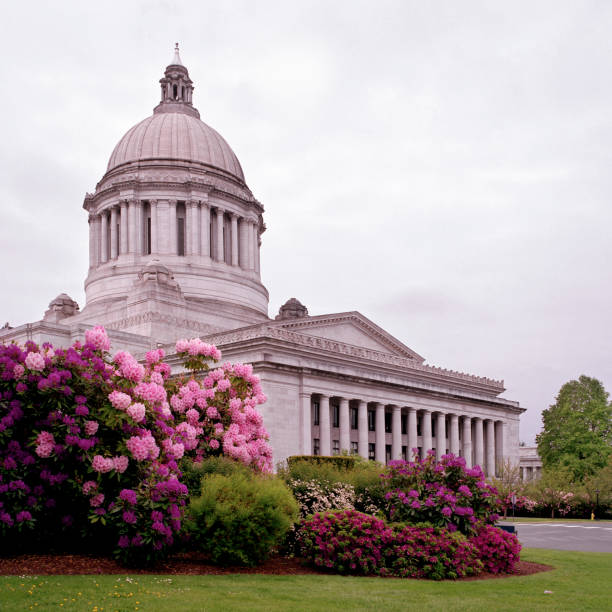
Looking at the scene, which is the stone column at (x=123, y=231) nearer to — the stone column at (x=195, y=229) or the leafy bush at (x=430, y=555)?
the stone column at (x=195, y=229)

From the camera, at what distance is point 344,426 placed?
55344 mm

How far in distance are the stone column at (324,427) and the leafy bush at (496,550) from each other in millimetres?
34210

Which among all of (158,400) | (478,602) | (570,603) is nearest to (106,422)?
(158,400)

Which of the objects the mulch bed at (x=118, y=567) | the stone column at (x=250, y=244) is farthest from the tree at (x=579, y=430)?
the mulch bed at (x=118, y=567)

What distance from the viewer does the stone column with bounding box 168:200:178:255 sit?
240 ft

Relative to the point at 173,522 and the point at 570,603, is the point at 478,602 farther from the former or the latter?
the point at 173,522

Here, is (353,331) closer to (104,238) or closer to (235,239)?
(235,239)

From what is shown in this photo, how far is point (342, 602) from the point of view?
1377cm

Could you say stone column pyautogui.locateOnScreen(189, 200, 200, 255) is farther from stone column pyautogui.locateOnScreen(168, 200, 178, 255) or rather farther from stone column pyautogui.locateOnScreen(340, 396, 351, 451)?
stone column pyautogui.locateOnScreen(340, 396, 351, 451)

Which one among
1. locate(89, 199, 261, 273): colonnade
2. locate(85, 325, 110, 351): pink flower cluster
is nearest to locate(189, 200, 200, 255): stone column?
locate(89, 199, 261, 273): colonnade

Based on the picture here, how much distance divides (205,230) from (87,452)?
195 ft

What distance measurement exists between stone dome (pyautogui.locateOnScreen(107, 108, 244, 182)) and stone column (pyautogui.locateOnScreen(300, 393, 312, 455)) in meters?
33.8

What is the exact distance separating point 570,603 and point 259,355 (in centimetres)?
3663

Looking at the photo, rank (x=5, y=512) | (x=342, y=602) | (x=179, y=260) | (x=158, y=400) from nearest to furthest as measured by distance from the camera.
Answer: (x=342, y=602) < (x=5, y=512) < (x=158, y=400) < (x=179, y=260)
